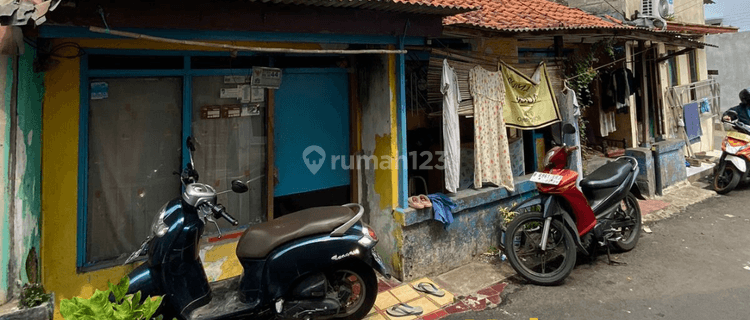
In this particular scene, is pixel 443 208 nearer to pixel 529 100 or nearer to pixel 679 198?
pixel 529 100

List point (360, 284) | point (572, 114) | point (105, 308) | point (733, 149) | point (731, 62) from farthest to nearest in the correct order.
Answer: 1. point (731, 62)
2. point (733, 149)
3. point (572, 114)
4. point (360, 284)
5. point (105, 308)

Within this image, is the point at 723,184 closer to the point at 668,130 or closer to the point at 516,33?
the point at 668,130

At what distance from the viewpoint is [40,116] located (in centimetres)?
371

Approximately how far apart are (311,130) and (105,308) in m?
3.02

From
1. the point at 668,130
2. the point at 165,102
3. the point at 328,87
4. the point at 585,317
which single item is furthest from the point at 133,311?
the point at 668,130

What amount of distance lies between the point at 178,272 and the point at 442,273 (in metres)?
3.00

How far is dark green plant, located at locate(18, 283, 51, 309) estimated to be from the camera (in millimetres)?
2870

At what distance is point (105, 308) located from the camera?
2.93 metres

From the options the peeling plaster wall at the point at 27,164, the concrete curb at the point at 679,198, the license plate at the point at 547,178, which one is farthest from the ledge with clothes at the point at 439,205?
the concrete curb at the point at 679,198

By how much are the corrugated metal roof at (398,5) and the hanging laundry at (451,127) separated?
2.50 feet

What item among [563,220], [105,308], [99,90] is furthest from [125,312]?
[563,220]

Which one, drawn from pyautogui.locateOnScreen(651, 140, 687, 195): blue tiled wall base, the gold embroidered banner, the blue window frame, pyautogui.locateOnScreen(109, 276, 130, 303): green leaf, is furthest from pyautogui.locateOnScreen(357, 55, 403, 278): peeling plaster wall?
pyautogui.locateOnScreen(651, 140, 687, 195): blue tiled wall base

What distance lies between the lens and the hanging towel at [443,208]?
17.0ft

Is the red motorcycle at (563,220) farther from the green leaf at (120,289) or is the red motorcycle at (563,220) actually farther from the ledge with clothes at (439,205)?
the green leaf at (120,289)
